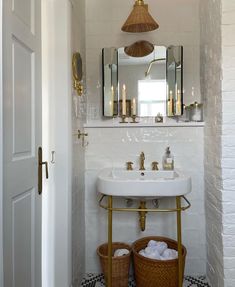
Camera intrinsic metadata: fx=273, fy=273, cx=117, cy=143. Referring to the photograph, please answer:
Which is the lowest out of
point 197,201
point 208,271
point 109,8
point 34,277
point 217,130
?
point 208,271

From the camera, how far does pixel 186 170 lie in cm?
227

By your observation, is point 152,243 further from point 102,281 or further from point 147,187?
point 147,187

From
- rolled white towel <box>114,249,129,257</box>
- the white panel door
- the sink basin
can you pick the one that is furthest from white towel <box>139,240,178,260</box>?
the white panel door

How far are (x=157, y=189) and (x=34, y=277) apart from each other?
2.76 ft

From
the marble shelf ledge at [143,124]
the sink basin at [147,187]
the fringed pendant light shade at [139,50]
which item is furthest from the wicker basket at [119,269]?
the fringed pendant light shade at [139,50]

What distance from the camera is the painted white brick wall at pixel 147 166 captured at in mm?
2256

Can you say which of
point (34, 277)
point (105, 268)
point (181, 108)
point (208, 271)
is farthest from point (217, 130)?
point (34, 277)

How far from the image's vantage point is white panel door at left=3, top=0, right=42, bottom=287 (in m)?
1.02

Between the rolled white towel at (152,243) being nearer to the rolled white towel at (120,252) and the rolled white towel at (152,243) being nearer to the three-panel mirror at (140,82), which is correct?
the rolled white towel at (120,252)

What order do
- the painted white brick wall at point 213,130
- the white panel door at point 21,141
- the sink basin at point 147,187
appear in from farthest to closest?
1. the painted white brick wall at point 213,130
2. the sink basin at point 147,187
3. the white panel door at point 21,141

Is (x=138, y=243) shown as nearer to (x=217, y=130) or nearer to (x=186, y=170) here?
(x=186, y=170)

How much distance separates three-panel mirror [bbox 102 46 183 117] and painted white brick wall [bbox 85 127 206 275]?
18 centimetres

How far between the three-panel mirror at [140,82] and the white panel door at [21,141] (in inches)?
35.7

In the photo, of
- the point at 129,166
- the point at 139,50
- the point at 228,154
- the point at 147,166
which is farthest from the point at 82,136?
the point at 228,154
